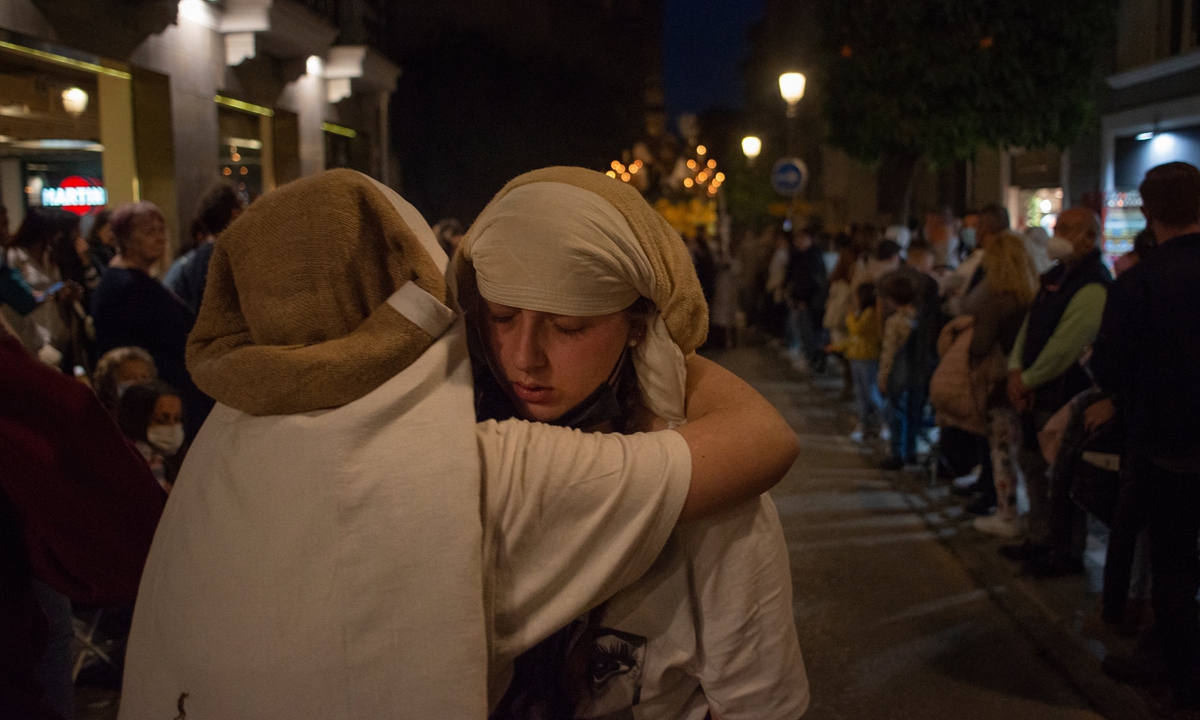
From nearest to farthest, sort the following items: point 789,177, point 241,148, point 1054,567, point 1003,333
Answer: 1. point 1054,567
2. point 1003,333
3. point 241,148
4. point 789,177

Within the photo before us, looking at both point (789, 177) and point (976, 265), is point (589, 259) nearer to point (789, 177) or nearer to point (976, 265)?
point (976, 265)

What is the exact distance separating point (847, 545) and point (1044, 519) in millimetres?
1279

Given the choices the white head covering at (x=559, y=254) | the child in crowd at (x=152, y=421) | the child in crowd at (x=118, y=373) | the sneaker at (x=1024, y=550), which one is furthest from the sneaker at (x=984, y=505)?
the white head covering at (x=559, y=254)

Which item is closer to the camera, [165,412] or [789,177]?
[165,412]

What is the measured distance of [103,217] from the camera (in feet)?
24.8

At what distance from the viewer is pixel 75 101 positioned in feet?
30.3

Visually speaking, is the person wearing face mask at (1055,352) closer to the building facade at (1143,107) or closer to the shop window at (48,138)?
the building facade at (1143,107)

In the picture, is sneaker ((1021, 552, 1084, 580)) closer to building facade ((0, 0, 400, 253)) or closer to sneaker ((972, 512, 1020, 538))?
sneaker ((972, 512, 1020, 538))

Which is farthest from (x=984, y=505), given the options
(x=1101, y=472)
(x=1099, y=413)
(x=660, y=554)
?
(x=660, y=554)

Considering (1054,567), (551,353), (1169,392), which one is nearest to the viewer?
(551,353)

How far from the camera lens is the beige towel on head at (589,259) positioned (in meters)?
1.32

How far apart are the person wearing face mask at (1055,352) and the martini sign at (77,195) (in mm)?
8448

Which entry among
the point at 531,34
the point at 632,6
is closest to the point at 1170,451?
the point at 531,34

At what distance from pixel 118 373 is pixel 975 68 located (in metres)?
13.6
